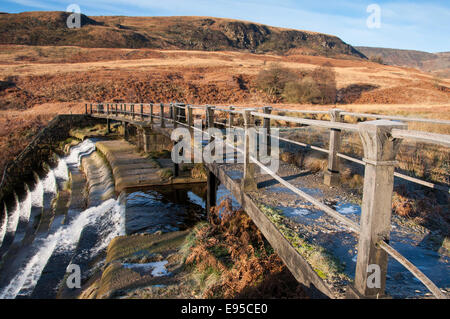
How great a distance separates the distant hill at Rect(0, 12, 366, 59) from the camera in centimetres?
8581

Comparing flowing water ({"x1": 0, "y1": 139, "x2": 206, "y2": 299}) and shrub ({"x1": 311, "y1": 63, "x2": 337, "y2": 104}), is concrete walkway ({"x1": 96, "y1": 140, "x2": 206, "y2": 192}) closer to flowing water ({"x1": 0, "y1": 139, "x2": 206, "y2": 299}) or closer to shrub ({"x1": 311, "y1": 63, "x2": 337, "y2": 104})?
flowing water ({"x1": 0, "y1": 139, "x2": 206, "y2": 299})

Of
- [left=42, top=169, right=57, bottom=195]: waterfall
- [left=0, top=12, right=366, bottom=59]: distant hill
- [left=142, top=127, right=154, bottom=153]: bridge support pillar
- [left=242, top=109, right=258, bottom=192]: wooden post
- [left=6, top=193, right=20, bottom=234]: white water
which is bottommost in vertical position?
[left=6, top=193, right=20, bottom=234]: white water

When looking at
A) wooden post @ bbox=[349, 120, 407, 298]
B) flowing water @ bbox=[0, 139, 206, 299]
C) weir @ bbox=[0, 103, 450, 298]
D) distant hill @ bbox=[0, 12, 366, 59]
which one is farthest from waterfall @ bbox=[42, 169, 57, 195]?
distant hill @ bbox=[0, 12, 366, 59]

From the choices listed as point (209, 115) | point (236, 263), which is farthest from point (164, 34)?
point (236, 263)

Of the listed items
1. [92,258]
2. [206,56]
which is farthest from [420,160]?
[206,56]

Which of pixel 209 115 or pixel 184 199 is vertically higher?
pixel 209 115

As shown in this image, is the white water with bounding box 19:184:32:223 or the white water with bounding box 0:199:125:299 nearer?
the white water with bounding box 0:199:125:299

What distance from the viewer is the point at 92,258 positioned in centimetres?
622

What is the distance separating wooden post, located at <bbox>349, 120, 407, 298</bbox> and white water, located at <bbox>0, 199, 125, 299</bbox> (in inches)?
222

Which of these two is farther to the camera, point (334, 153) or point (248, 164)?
point (334, 153)

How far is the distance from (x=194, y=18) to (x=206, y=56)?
6984 centimetres

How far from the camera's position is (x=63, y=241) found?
812 centimetres

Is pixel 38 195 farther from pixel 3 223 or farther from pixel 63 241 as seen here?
pixel 63 241

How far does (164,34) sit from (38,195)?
110 m
